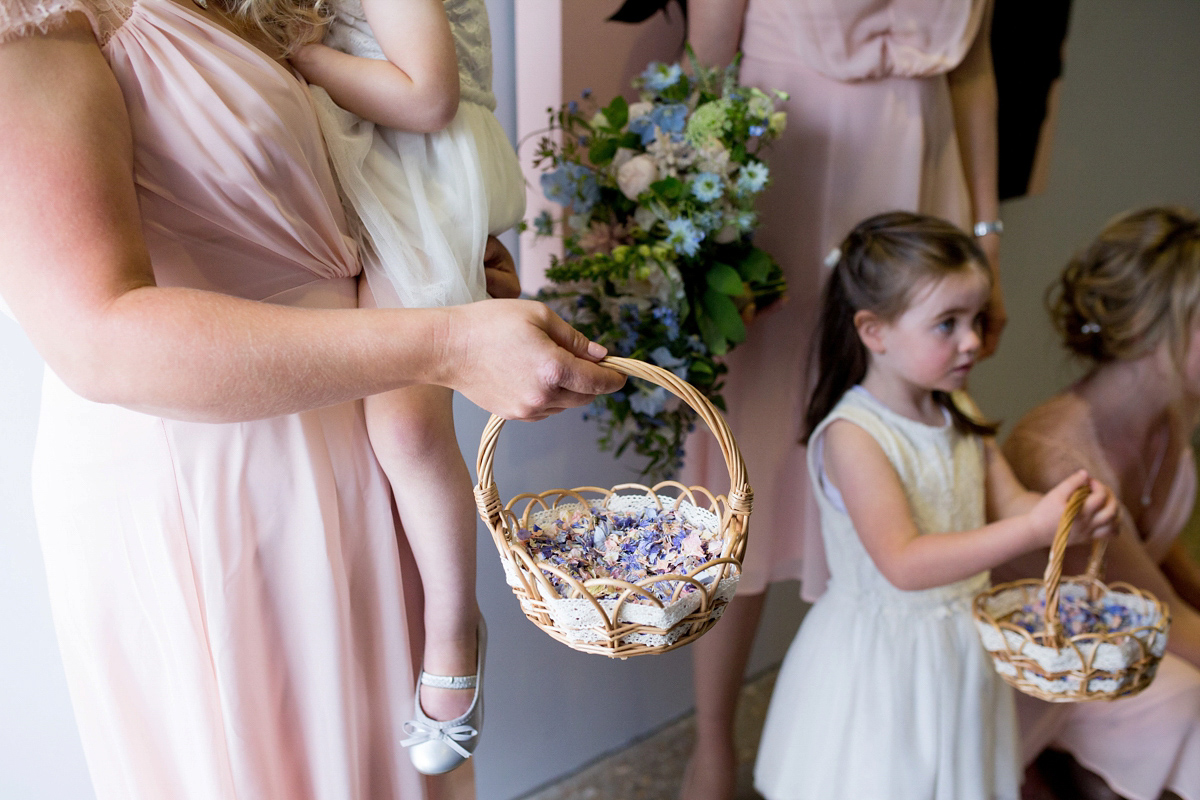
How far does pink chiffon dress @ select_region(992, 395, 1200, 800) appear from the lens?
1547 mm

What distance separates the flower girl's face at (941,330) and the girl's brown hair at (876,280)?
0.06 feet

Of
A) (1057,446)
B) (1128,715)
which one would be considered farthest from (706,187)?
(1128,715)

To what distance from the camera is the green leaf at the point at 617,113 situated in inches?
52.1

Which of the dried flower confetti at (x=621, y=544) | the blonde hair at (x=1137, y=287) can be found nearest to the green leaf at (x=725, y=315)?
the dried flower confetti at (x=621, y=544)

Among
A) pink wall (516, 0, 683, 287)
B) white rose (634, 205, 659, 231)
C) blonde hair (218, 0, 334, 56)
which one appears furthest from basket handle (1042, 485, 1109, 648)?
blonde hair (218, 0, 334, 56)

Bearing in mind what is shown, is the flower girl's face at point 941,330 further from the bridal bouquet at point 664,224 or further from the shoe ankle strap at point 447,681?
the shoe ankle strap at point 447,681

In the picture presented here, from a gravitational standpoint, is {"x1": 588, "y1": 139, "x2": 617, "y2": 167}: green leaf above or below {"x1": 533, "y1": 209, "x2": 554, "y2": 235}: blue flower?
above

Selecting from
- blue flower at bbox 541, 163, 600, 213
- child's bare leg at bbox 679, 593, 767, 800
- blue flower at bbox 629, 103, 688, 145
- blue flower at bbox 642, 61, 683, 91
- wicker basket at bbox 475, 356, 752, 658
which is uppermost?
blue flower at bbox 642, 61, 683, 91

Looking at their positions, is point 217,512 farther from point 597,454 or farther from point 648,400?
point 597,454

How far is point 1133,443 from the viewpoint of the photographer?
5.54 feet

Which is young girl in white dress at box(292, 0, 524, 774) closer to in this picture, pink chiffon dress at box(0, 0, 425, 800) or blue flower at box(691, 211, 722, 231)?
pink chiffon dress at box(0, 0, 425, 800)

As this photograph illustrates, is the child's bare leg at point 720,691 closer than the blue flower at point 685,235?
No

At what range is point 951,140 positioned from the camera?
1.64 metres

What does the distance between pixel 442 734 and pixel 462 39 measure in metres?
0.82
